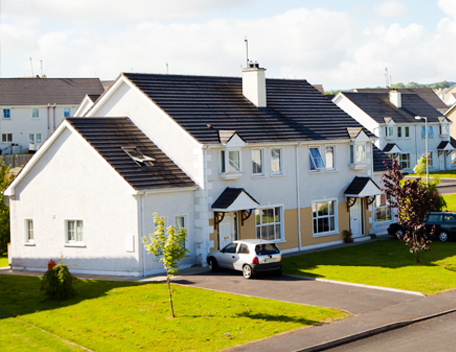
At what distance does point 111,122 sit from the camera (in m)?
29.0

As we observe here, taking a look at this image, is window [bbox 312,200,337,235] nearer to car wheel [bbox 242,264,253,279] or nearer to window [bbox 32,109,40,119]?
car wheel [bbox 242,264,253,279]

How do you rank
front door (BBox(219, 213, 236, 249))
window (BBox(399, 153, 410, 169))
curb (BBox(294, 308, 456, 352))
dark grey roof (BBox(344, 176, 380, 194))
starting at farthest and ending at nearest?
window (BBox(399, 153, 410, 169))
dark grey roof (BBox(344, 176, 380, 194))
front door (BBox(219, 213, 236, 249))
curb (BBox(294, 308, 456, 352))

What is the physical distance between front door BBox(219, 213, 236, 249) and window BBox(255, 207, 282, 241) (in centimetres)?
147

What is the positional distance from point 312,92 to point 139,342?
76.8ft

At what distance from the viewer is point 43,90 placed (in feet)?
239

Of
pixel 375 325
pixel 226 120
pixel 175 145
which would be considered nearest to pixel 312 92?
pixel 226 120

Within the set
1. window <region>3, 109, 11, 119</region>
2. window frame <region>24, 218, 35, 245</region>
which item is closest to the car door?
window frame <region>24, 218, 35, 245</region>

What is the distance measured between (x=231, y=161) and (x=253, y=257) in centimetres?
594

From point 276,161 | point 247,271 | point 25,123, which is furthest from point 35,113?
point 247,271

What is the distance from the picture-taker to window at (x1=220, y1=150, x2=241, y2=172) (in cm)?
2789

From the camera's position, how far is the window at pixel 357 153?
33.2 m

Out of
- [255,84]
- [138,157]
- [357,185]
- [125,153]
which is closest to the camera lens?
[125,153]

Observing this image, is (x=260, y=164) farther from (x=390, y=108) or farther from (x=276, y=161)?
(x=390, y=108)

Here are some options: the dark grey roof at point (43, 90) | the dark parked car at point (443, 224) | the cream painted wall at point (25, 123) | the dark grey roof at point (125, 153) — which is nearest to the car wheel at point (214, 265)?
the dark grey roof at point (125, 153)
